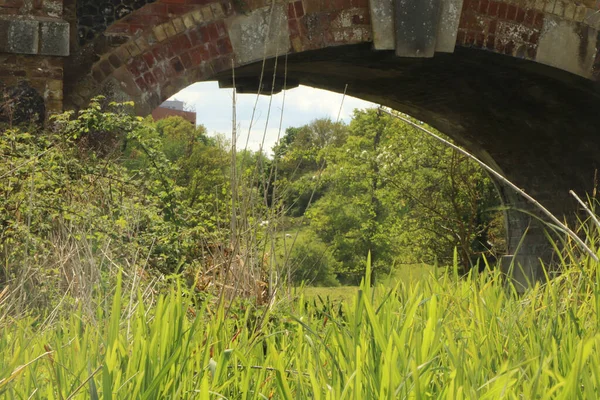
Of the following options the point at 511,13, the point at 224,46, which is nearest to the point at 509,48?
the point at 511,13

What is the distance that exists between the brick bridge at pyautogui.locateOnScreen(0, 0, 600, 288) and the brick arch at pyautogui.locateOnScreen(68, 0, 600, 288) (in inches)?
0.5

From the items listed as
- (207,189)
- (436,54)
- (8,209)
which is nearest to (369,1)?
(436,54)

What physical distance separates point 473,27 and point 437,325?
22.5ft

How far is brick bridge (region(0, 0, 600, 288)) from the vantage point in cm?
735

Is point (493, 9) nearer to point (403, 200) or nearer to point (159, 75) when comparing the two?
point (159, 75)

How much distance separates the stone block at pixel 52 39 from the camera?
7062mm

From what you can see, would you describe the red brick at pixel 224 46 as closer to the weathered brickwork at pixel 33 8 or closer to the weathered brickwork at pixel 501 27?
the weathered brickwork at pixel 33 8

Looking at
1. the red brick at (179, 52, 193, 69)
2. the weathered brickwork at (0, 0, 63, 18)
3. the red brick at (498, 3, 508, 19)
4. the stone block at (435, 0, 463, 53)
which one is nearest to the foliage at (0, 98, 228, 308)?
the red brick at (179, 52, 193, 69)

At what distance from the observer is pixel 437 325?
216cm

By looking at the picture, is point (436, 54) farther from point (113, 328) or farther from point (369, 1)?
point (113, 328)

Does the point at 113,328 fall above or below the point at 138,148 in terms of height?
below

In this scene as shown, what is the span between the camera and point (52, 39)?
7.07 m

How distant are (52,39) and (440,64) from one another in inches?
170

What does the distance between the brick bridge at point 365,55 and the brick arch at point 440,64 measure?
0.01 meters
